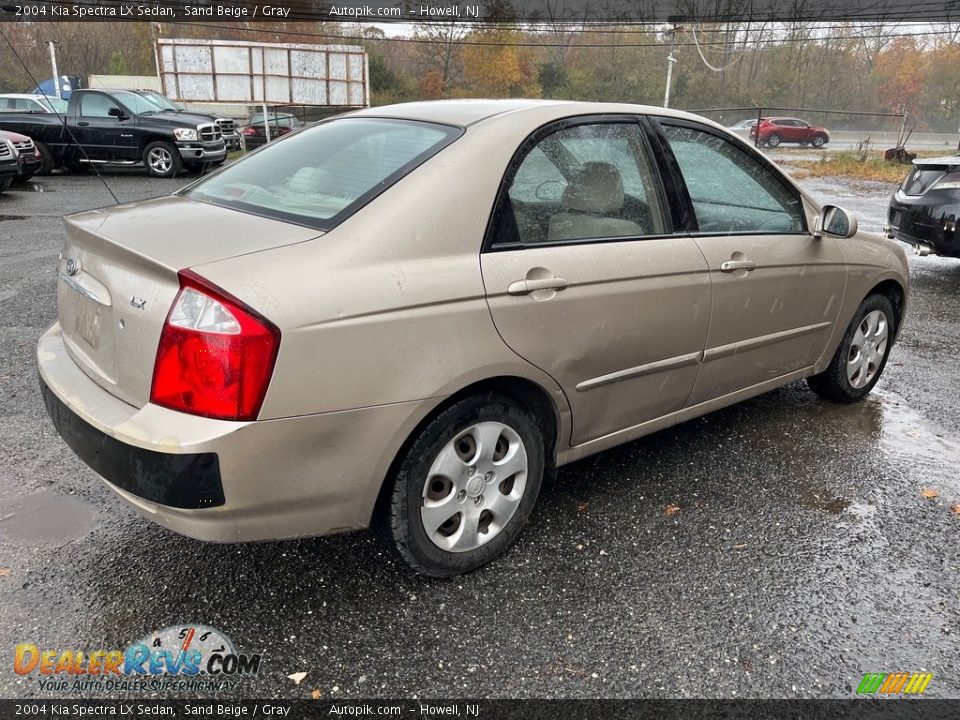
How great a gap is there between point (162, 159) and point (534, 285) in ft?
50.1

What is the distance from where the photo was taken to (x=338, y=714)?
200 cm

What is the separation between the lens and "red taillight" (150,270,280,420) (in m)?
1.93

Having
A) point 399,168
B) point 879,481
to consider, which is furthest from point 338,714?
point 879,481

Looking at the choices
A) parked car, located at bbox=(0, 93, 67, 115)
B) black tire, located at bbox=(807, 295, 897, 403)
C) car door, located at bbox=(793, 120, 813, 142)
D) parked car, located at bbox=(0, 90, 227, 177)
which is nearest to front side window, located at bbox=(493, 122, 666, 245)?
black tire, located at bbox=(807, 295, 897, 403)

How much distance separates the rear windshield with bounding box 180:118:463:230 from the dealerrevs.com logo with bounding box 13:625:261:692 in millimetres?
1360

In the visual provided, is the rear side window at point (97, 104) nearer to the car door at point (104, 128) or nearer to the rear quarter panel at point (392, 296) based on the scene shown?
the car door at point (104, 128)

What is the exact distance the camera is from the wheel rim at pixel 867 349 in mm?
4164

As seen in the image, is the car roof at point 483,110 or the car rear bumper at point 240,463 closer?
the car rear bumper at point 240,463

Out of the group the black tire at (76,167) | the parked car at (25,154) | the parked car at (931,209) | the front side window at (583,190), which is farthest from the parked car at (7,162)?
the parked car at (931,209)

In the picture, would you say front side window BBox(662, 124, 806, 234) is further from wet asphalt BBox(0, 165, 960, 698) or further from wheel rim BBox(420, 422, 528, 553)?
wheel rim BBox(420, 422, 528, 553)

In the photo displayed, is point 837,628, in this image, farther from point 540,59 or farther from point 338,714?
point 540,59

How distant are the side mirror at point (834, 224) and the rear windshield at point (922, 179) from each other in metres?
4.92

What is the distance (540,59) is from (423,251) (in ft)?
177

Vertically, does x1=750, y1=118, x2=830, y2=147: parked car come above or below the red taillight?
below
